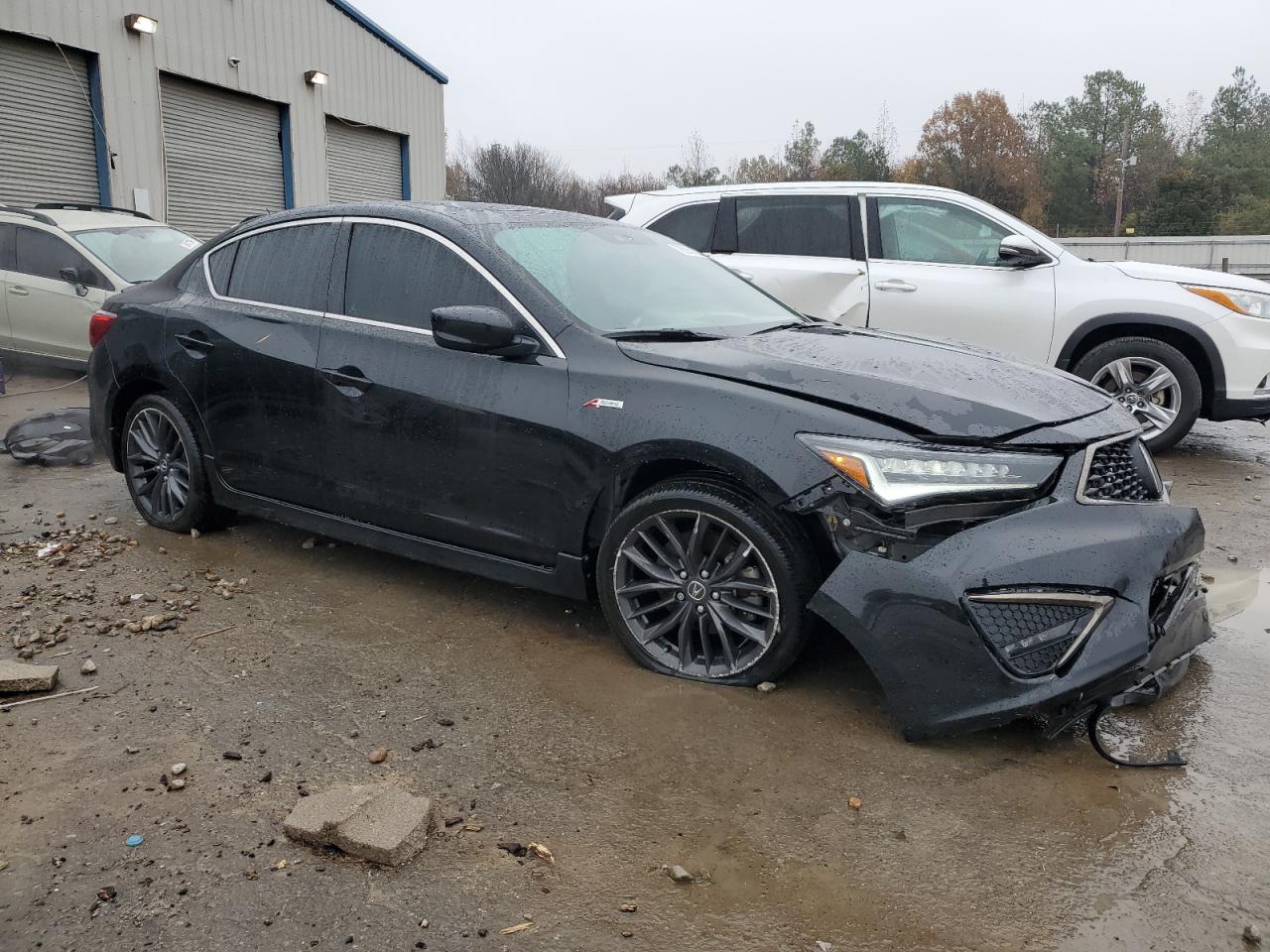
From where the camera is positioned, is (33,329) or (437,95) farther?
(437,95)

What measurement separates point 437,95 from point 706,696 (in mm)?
22094

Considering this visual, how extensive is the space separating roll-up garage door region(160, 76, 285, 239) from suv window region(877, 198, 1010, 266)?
13.0m

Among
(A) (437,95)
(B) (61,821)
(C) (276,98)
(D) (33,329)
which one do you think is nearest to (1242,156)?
(A) (437,95)

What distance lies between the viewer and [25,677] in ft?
11.3

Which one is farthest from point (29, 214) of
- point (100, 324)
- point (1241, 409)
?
point (1241, 409)

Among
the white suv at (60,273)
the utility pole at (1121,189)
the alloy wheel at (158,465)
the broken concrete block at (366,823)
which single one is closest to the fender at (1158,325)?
the alloy wheel at (158,465)

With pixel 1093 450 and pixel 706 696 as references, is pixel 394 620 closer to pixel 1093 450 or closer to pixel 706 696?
pixel 706 696

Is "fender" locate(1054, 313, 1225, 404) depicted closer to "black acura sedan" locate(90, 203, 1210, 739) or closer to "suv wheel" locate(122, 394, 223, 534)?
"black acura sedan" locate(90, 203, 1210, 739)

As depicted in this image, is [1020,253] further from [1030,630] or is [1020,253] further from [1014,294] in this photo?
[1030,630]

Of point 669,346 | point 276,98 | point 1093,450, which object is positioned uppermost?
point 276,98

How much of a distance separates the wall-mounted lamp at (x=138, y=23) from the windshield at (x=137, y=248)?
604cm

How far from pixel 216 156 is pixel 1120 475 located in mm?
17410

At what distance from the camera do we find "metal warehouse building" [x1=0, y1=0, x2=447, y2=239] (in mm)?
14164

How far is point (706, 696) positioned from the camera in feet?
11.3
